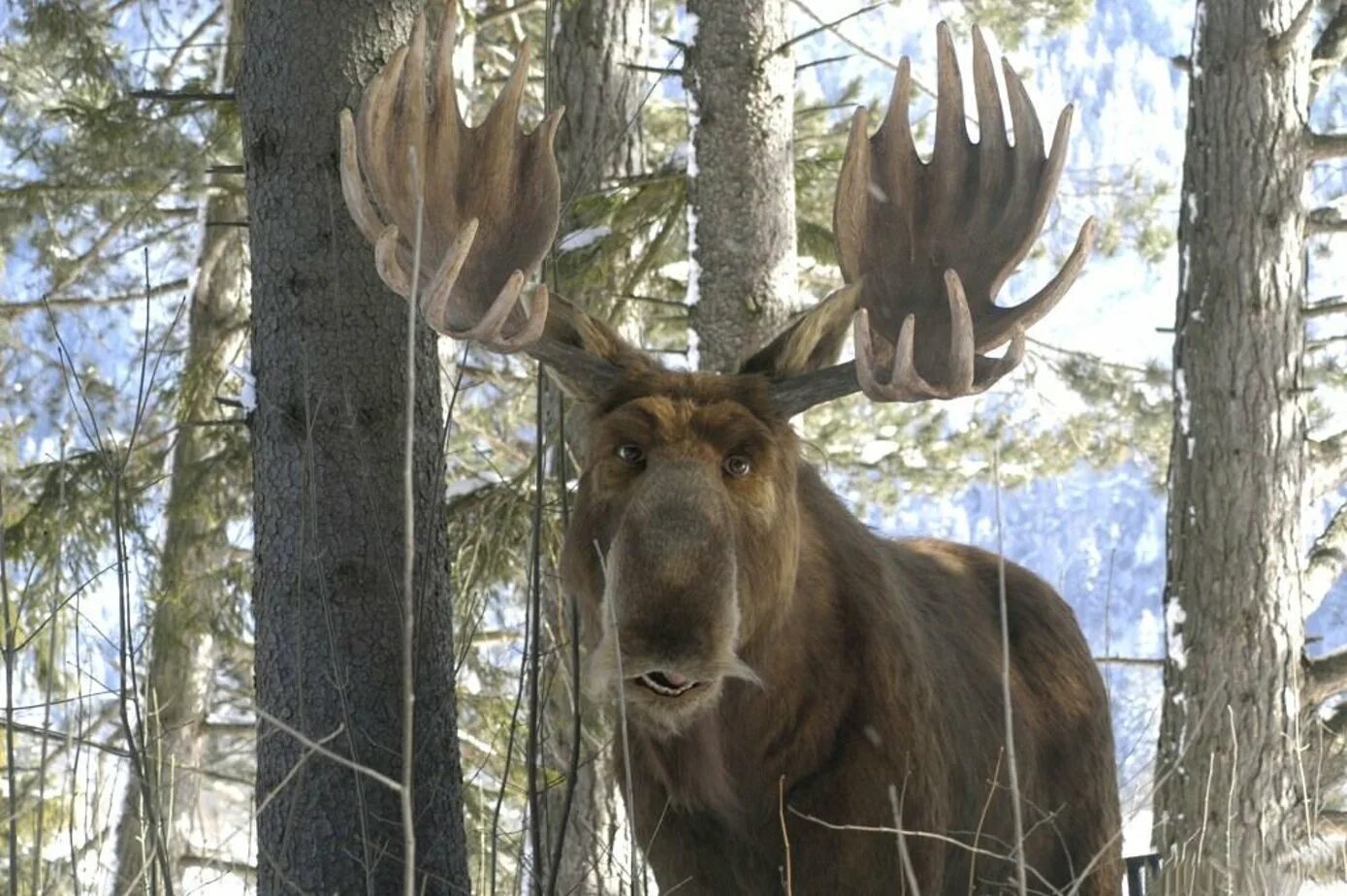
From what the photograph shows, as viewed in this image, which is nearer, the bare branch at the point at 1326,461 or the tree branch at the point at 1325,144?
the tree branch at the point at 1325,144

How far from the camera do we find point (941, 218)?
16.6ft

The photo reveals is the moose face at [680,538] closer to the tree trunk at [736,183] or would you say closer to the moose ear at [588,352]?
the moose ear at [588,352]

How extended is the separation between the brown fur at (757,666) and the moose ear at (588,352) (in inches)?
3.1

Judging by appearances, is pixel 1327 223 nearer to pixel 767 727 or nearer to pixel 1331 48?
pixel 1331 48

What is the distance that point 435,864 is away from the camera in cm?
449

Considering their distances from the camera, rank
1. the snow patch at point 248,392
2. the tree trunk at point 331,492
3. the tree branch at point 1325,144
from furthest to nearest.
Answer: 1. the tree branch at point 1325,144
2. the snow patch at point 248,392
3. the tree trunk at point 331,492

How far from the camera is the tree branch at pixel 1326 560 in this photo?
10984 millimetres

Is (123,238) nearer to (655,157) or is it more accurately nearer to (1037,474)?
(655,157)

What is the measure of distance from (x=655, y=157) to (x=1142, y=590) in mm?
108254

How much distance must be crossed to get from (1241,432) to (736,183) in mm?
3417

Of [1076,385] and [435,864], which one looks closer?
[435,864]

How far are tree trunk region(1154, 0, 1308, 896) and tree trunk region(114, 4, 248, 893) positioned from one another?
6.29m

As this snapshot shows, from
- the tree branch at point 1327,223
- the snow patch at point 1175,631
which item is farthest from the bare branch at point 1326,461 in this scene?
the snow patch at point 1175,631

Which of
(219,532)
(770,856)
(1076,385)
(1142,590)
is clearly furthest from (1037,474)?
(1142,590)
